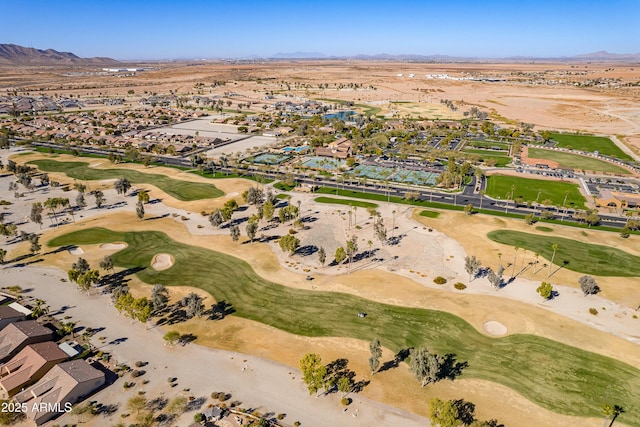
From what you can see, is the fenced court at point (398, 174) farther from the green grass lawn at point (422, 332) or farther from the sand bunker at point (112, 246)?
the sand bunker at point (112, 246)

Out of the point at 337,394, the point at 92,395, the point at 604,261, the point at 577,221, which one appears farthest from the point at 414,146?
the point at 92,395

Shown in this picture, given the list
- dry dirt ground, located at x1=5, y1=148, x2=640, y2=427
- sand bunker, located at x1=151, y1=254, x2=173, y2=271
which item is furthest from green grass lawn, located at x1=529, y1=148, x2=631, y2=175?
sand bunker, located at x1=151, y1=254, x2=173, y2=271

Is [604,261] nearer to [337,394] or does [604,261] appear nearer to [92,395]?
[337,394]

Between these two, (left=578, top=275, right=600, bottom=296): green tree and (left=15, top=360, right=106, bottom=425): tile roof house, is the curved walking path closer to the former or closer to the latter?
(left=15, top=360, right=106, bottom=425): tile roof house

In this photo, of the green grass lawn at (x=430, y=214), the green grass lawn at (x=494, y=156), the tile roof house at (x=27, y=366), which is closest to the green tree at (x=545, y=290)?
the green grass lawn at (x=430, y=214)

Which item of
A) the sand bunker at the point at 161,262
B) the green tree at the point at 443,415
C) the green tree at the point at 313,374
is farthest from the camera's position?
the sand bunker at the point at 161,262

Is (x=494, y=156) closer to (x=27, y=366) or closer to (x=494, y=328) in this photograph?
(x=494, y=328)
